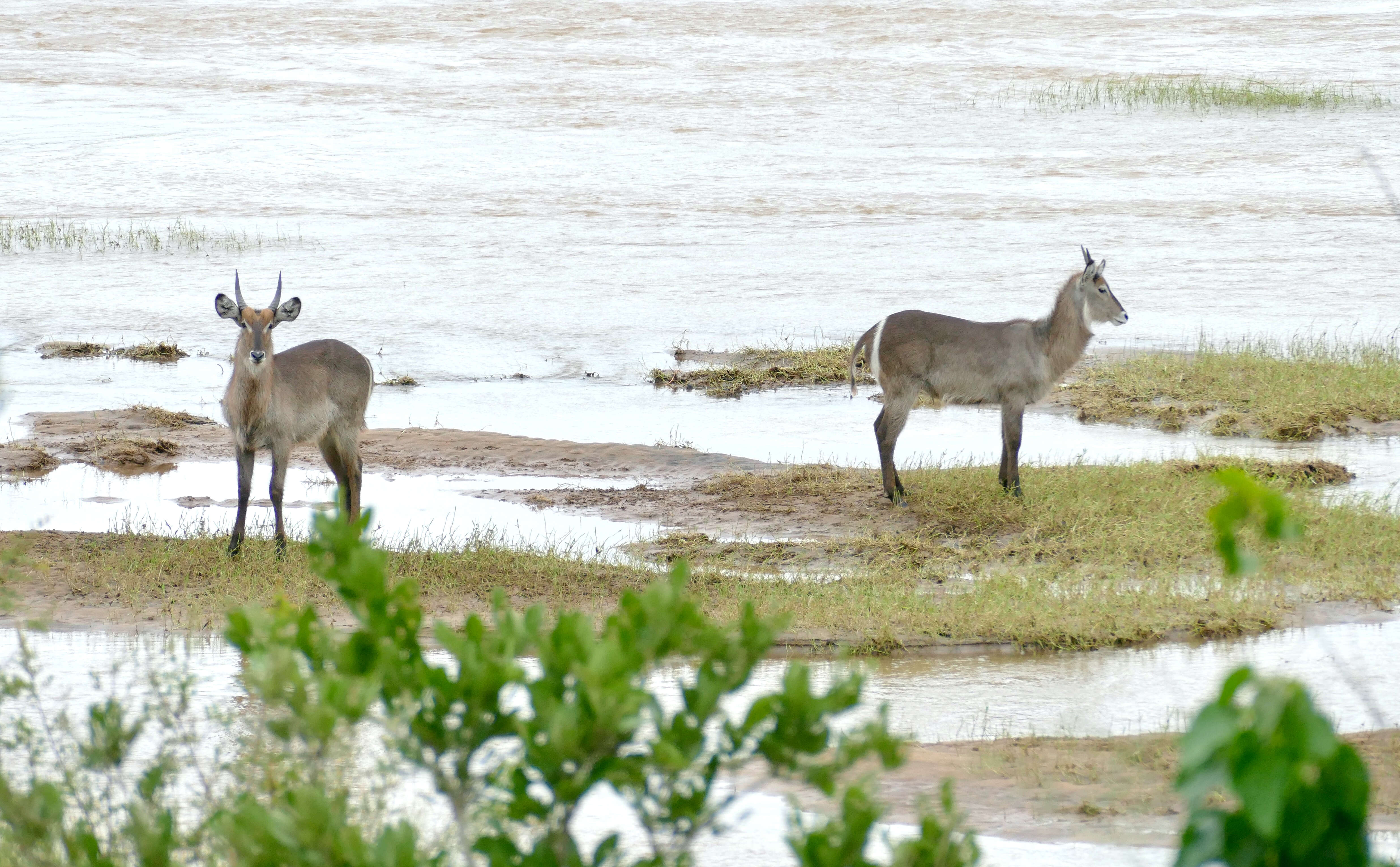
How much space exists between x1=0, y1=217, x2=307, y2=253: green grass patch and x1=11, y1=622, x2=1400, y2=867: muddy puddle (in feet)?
49.7

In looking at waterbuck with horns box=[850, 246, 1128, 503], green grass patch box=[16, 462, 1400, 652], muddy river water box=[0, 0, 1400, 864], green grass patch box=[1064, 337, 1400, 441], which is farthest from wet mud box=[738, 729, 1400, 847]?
green grass patch box=[1064, 337, 1400, 441]

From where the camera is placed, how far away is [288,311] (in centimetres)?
841

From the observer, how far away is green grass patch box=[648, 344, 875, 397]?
13695 mm

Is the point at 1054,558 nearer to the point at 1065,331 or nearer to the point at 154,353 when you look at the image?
the point at 1065,331

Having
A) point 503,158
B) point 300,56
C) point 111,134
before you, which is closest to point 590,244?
point 503,158

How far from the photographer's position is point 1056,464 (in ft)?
34.7

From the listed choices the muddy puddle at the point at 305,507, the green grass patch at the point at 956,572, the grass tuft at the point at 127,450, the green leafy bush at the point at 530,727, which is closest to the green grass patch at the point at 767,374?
the muddy puddle at the point at 305,507

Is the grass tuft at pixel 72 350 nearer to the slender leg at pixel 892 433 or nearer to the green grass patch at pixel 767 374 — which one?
the green grass patch at pixel 767 374

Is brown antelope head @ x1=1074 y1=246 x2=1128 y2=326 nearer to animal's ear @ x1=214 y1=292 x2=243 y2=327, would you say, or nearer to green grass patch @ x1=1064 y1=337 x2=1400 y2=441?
green grass patch @ x1=1064 y1=337 x2=1400 y2=441

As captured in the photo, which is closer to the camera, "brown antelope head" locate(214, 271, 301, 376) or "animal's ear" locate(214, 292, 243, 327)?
"brown antelope head" locate(214, 271, 301, 376)

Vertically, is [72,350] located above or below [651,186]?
below

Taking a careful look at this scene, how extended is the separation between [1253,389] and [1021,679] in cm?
686

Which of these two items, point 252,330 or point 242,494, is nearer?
point 252,330

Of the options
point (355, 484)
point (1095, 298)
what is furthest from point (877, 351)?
point (355, 484)
